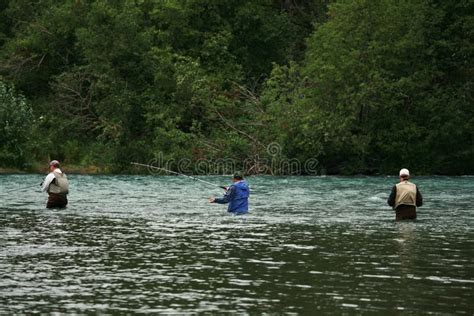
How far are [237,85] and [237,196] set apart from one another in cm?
3778

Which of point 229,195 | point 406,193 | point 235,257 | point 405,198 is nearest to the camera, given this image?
point 235,257

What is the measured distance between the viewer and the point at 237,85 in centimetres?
6769

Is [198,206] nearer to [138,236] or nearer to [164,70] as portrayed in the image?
[138,236]

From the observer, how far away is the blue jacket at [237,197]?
30031 millimetres

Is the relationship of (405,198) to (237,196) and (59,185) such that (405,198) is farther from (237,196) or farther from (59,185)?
(59,185)

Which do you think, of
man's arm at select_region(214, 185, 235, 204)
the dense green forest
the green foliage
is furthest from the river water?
the green foliage

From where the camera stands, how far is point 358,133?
61062 mm

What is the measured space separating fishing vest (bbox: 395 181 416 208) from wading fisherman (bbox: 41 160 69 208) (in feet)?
33.4

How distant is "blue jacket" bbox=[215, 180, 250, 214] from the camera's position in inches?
1182

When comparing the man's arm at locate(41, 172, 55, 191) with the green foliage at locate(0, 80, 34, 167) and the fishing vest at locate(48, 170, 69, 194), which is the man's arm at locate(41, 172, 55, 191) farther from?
the green foliage at locate(0, 80, 34, 167)

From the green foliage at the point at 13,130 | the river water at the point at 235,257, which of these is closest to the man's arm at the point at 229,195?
the river water at the point at 235,257

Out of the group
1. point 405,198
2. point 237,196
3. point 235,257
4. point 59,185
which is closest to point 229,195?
point 237,196

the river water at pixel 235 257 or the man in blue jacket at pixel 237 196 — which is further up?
the man in blue jacket at pixel 237 196

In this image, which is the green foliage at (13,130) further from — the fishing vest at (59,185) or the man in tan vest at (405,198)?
the man in tan vest at (405,198)
